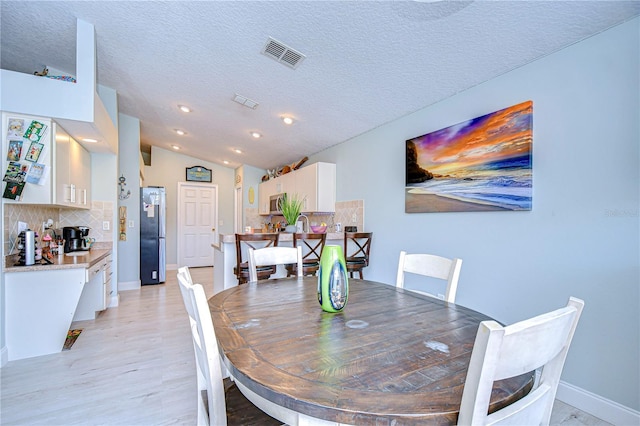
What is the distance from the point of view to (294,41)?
2.26 metres

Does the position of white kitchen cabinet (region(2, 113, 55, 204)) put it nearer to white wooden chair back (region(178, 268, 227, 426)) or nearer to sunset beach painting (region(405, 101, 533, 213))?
white wooden chair back (region(178, 268, 227, 426))

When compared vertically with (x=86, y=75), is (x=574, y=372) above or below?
below

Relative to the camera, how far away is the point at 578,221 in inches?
72.0

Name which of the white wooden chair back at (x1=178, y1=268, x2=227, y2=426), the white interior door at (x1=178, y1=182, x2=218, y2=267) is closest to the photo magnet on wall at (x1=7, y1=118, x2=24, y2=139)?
the white wooden chair back at (x1=178, y1=268, x2=227, y2=426)

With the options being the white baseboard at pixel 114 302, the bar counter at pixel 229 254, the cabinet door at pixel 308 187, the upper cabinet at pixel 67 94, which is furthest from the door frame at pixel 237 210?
the upper cabinet at pixel 67 94

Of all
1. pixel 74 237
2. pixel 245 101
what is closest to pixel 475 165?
pixel 245 101

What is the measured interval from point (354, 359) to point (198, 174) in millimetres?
7291

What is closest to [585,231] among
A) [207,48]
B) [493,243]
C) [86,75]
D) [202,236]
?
[493,243]

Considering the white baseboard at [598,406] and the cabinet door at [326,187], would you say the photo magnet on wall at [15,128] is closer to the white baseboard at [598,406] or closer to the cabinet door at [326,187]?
the cabinet door at [326,187]

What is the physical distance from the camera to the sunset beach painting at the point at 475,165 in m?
2.10

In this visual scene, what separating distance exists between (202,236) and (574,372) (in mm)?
7084

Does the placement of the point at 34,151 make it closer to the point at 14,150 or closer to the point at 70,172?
the point at 14,150

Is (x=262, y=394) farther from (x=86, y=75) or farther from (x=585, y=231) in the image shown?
(x=86, y=75)

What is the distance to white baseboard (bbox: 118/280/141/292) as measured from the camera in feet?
15.8
